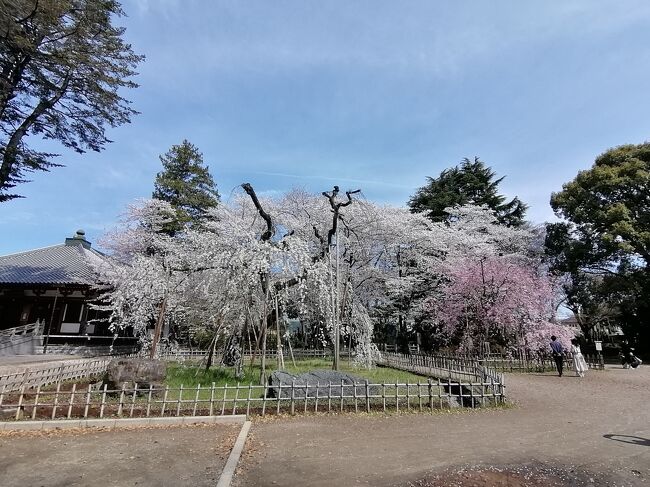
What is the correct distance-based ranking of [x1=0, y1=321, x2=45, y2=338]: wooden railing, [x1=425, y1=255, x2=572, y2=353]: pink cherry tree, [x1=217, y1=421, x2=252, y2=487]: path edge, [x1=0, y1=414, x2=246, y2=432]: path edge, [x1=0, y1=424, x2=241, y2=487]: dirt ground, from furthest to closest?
1. [x1=425, y1=255, x2=572, y2=353]: pink cherry tree
2. [x1=0, y1=321, x2=45, y2=338]: wooden railing
3. [x1=0, y1=414, x2=246, y2=432]: path edge
4. [x1=0, y1=424, x2=241, y2=487]: dirt ground
5. [x1=217, y1=421, x2=252, y2=487]: path edge

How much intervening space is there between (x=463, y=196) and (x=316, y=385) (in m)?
27.9

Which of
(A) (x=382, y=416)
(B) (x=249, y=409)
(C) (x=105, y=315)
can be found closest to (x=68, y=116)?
(C) (x=105, y=315)

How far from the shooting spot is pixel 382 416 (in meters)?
7.79

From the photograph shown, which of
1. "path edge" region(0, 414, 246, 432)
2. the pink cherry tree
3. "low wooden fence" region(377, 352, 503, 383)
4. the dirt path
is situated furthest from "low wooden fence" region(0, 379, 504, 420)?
the pink cherry tree

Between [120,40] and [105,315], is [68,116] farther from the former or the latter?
[105,315]

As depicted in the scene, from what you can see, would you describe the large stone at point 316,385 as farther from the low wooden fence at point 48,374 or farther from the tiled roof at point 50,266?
the tiled roof at point 50,266

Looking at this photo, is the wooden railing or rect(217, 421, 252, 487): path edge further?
the wooden railing

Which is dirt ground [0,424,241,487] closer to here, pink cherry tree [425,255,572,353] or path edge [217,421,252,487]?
path edge [217,421,252,487]

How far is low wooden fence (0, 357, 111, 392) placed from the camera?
9.21m

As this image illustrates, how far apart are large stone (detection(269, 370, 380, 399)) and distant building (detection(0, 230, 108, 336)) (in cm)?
1706

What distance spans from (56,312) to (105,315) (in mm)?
2593

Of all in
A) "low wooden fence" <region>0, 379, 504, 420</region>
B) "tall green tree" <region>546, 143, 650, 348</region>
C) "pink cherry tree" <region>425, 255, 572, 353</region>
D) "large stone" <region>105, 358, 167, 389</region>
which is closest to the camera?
"low wooden fence" <region>0, 379, 504, 420</region>

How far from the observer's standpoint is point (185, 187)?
2606cm

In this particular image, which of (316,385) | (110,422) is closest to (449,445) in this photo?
(316,385)
